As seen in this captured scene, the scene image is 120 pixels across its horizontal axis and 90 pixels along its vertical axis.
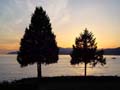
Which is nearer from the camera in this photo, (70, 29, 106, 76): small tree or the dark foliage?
the dark foliage

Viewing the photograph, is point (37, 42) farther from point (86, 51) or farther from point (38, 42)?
point (86, 51)

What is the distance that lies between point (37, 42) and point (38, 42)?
0.15m

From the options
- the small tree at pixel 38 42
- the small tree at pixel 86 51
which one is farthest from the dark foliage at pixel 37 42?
the small tree at pixel 86 51

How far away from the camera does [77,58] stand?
1719 inches

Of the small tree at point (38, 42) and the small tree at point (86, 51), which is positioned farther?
the small tree at point (86, 51)

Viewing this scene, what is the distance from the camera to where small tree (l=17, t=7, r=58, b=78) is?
3788 cm

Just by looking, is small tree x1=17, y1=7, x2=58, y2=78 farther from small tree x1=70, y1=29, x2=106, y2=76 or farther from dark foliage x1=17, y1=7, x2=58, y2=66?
small tree x1=70, y1=29, x2=106, y2=76

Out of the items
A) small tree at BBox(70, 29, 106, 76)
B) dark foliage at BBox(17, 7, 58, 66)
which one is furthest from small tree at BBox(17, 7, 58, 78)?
small tree at BBox(70, 29, 106, 76)

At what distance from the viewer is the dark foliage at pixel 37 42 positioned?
124 feet

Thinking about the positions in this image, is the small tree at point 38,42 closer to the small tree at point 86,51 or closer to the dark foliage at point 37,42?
the dark foliage at point 37,42

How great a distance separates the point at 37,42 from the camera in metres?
38.4

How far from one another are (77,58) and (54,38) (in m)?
6.66

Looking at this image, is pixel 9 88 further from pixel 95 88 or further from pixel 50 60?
pixel 50 60

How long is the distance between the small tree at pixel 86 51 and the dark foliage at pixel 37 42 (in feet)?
21.1
